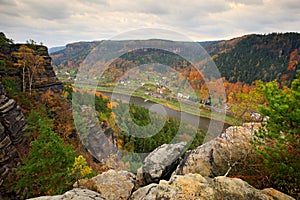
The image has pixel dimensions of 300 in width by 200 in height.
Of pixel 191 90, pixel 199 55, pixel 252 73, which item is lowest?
pixel 191 90

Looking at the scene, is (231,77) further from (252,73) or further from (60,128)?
(60,128)

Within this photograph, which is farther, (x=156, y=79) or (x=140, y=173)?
(x=156, y=79)

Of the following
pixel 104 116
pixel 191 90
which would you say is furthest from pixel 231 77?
pixel 104 116

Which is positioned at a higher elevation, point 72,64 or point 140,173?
point 72,64

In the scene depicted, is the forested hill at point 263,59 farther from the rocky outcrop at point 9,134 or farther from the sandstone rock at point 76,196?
the sandstone rock at point 76,196

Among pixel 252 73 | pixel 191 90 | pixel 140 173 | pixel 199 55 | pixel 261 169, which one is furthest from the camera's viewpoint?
pixel 199 55

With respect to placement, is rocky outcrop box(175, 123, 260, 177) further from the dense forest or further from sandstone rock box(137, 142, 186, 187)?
sandstone rock box(137, 142, 186, 187)

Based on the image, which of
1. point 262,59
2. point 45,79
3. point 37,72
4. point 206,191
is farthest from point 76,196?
point 262,59
